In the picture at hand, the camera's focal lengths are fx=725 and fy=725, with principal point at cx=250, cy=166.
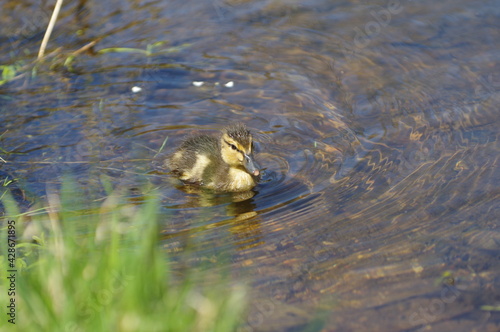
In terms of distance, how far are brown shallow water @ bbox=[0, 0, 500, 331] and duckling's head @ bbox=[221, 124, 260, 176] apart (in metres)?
0.21

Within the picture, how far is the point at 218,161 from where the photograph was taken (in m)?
5.54

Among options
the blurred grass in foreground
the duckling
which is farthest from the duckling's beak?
the blurred grass in foreground

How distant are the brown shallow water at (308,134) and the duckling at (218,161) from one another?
0.49 feet

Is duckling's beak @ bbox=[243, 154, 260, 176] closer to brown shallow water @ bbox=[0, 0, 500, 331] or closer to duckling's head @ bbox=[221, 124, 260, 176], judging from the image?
duckling's head @ bbox=[221, 124, 260, 176]

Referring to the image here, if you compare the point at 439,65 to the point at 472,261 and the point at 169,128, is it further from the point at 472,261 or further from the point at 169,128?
the point at 472,261

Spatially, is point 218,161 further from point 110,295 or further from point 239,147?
point 110,295

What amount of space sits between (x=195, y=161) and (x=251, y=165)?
1.94 ft

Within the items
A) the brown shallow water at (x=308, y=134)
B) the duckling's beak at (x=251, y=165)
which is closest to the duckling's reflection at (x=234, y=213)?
the brown shallow water at (x=308, y=134)

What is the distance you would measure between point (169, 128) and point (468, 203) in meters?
2.63

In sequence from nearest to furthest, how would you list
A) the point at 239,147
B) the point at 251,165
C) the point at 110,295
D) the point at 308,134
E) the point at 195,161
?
the point at 110,295 < the point at 251,165 < the point at 239,147 < the point at 195,161 < the point at 308,134

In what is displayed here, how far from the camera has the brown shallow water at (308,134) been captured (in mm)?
3746

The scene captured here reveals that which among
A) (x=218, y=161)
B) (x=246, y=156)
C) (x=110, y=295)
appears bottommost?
(x=218, y=161)

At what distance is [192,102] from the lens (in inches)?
249

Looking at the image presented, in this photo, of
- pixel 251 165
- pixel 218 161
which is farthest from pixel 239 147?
pixel 218 161
